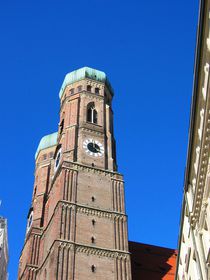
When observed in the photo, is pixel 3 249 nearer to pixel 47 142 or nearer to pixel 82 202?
pixel 47 142

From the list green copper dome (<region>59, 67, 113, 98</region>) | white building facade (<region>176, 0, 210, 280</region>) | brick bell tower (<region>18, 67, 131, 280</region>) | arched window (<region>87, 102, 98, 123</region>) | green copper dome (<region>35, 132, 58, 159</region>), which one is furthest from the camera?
green copper dome (<region>35, 132, 58, 159</region>)

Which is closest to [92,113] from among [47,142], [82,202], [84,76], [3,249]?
[84,76]

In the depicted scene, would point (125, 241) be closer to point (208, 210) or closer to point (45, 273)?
point (45, 273)

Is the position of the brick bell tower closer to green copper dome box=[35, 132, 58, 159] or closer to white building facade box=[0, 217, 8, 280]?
green copper dome box=[35, 132, 58, 159]

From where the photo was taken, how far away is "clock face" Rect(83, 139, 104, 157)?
121 feet

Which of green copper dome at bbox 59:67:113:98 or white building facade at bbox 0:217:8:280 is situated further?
white building facade at bbox 0:217:8:280

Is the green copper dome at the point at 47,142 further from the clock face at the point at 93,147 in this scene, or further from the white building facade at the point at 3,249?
the white building facade at the point at 3,249

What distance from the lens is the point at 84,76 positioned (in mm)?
42688

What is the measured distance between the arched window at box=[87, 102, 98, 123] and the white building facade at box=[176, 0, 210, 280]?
23.1 metres

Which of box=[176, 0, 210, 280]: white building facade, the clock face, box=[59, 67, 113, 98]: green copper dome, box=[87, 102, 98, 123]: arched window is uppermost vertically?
box=[59, 67, 113, 98]: green copper dome

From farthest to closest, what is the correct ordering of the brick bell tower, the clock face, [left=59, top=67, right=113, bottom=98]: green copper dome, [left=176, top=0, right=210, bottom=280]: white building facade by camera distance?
1. [left=59, top=67, right=113, bottom=98]: green copper dome
2. the clock face
3. the brick bell tower
4. [left=176, top=0, right=210, bottom=280]: white building facade

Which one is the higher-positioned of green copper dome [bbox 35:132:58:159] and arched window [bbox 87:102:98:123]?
green copper dome [bbox 35:132:58:159]

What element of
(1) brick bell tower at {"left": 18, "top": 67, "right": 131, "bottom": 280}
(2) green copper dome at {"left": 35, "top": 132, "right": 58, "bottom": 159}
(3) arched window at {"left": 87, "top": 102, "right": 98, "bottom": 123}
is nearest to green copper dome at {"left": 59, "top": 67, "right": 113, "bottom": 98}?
(1) brick bell tower at {"left": 18, "top": 67, "right": 131, "bottom": 280}

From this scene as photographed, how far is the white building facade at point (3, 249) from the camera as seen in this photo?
196ft
